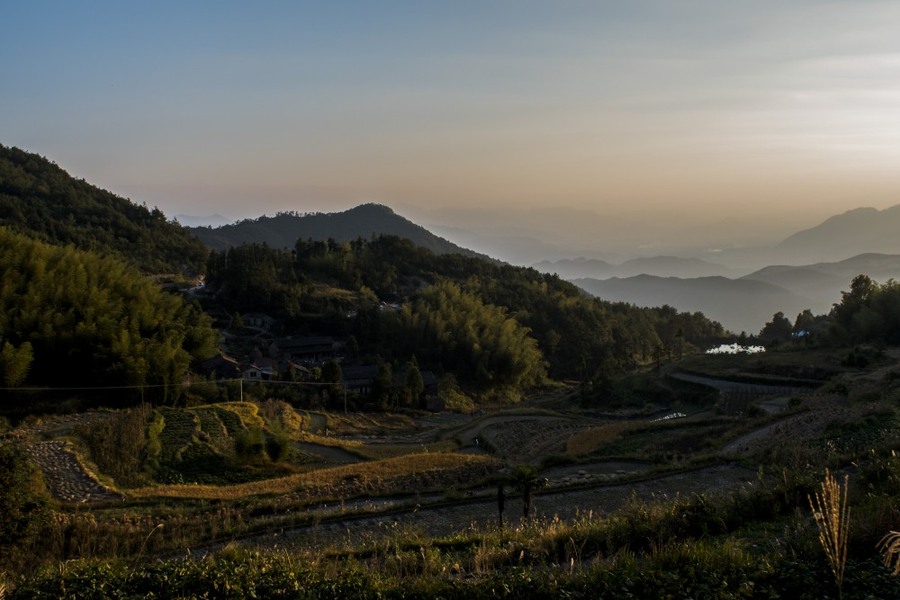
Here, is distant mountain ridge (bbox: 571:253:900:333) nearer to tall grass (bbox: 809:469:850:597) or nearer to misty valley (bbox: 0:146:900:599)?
A: misty valley (bbox: 0:146:900:599)

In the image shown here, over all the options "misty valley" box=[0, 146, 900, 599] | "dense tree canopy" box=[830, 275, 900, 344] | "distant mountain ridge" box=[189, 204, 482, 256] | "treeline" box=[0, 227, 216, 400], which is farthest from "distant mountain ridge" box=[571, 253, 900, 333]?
"treeline" box=[0, 227, 216, 400]

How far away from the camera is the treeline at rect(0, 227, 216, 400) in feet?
76.0

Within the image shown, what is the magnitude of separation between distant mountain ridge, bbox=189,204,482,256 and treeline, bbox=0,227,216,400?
4927 inches

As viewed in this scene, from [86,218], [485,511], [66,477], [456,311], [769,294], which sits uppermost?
[86,218]

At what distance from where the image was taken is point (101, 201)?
254ft

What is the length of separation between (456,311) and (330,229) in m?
128

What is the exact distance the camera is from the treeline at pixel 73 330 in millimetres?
23156

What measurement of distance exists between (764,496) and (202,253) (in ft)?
257

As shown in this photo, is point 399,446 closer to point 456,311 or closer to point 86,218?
point 456,311

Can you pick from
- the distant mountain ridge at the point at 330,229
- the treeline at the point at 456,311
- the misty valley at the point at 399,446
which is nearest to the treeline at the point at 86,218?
the misty valley at the point at 399,446

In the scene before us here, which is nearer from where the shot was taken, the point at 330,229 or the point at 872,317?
the point at 872,317

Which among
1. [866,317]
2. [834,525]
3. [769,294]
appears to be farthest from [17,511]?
[769,294]

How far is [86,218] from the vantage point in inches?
2598

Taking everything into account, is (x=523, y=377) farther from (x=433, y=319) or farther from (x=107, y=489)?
(x=107, y=489)
